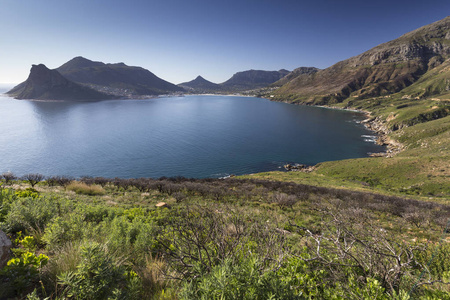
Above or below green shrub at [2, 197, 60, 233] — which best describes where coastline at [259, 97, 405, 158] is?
below

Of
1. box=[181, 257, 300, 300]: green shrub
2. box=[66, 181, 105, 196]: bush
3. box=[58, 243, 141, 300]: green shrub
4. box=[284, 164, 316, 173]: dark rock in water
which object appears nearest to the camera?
box=[181, 257, 300, 300]: green shrub

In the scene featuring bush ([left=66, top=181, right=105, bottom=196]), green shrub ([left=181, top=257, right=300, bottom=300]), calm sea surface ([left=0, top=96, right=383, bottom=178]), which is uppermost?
green shrub ([left=181, top=257, right=300, bottom=300])

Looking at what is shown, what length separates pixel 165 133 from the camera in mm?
102688

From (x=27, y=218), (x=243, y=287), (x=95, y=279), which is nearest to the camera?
(x=243, y=287)

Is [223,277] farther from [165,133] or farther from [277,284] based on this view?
[165,133]

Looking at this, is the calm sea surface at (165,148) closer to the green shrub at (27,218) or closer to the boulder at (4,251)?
the green shrub at (27,218)

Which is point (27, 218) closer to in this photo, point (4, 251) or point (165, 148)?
point (4, 251)

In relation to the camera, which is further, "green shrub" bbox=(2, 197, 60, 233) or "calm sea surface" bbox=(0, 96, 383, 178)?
"calm sea surface" bbox=(0, 96, 383, 178)

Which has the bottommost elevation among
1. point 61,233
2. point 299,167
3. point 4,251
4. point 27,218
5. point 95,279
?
point 299,167

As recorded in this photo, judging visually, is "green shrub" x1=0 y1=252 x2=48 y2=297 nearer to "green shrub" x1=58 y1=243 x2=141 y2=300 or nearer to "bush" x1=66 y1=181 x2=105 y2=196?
"green shrub" x1=58 y1=243 x2=141 y2=300

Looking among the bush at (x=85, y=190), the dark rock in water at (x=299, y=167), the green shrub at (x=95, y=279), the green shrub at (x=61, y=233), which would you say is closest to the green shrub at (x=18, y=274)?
the green shrub at (x=95, y=279)

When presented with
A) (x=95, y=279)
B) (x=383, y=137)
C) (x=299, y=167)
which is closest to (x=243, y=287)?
(x=95, y=279)

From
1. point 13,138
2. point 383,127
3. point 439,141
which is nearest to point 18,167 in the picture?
point 13,138

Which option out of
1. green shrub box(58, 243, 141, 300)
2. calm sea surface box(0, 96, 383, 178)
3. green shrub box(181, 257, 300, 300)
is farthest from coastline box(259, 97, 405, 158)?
green shrub box(58, 243, 141, 300)
